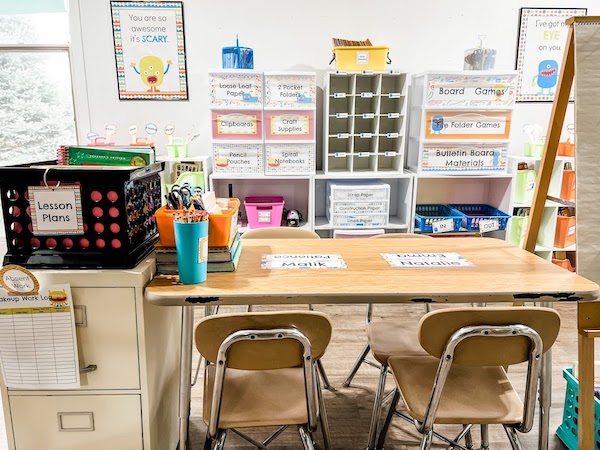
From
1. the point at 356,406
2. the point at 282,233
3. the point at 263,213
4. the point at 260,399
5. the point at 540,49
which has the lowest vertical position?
the point at 356,406

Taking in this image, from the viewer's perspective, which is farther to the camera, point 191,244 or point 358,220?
point 358,220

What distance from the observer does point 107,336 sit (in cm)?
142

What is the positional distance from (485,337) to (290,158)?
226cm

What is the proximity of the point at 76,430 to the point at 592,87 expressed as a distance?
2.03 m

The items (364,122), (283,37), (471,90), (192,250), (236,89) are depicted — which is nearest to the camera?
(192,250)

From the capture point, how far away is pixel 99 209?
1359 mm

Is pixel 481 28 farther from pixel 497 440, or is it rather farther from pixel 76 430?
pixel 76 430

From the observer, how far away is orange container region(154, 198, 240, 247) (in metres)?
1.40

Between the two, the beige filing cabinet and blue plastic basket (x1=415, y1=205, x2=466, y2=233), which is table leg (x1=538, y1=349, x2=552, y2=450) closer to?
the beige filing cabinet

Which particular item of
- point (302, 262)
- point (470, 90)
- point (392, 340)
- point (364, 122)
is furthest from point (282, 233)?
point (470, 90)

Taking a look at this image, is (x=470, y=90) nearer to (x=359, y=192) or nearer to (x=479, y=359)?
(x=359, y=192)

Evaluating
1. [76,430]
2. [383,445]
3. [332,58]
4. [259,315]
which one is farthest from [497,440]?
[332,58]

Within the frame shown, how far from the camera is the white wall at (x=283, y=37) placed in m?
3.45

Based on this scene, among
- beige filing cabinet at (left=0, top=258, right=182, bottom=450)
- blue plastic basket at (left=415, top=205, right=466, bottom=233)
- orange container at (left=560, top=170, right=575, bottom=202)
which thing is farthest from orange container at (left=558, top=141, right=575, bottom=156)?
beige filing cabinet at (left=0, top=258, right=182, bottom=450)
